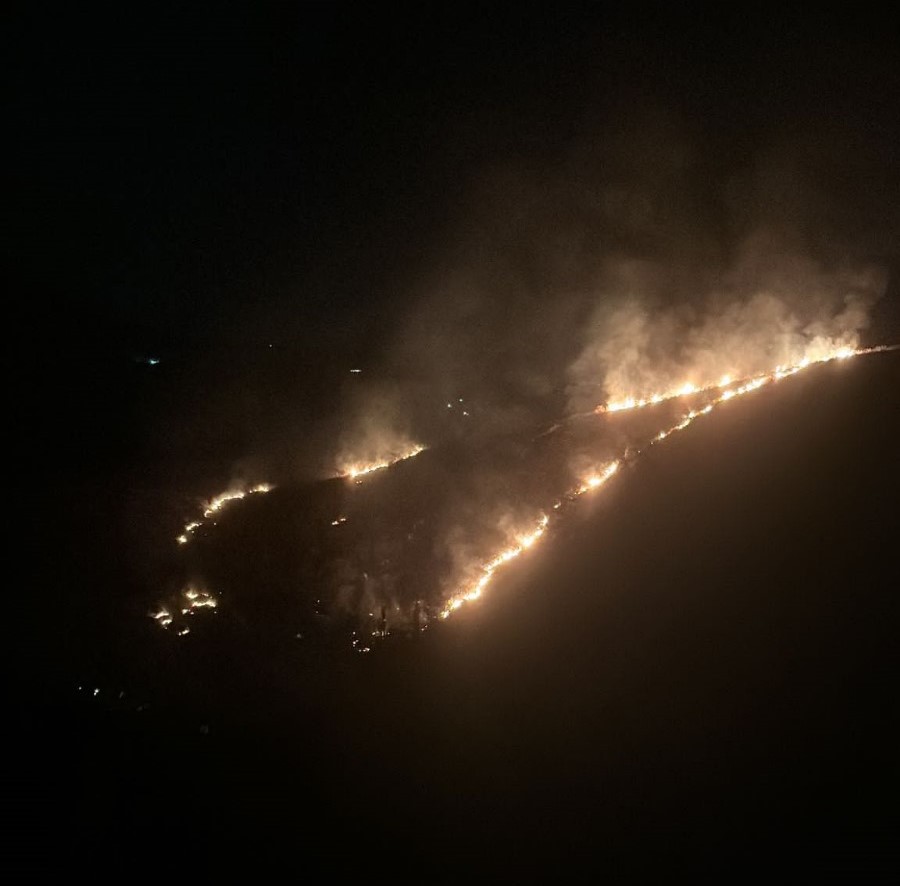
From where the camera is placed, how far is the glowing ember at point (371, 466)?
7.17 m

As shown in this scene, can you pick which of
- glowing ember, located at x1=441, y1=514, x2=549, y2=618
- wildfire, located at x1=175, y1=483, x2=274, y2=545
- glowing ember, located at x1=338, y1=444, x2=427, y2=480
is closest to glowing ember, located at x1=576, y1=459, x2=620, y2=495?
glowing ember, located at x1=441, y1=514, x2=549, y2=618

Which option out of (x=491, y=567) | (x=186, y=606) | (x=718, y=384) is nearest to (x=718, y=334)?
(x=718, y=384)

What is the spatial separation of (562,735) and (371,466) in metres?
3.80

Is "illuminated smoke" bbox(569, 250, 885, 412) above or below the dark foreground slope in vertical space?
above

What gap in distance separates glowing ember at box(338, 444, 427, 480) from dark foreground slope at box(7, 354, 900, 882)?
7.25 ft

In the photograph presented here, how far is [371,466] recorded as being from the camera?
727 cm

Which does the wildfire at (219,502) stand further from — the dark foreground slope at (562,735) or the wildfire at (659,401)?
the wildfire at (659,401)

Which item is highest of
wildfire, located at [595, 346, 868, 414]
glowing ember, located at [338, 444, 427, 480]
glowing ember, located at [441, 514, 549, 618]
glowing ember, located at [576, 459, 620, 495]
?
wildfire, located at [595, 346, 868, 414]

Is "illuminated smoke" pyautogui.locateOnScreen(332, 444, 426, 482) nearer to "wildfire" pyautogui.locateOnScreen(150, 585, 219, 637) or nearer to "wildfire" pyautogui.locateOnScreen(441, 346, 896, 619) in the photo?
"wildfire" pyautogui.locateOnScreen(441, 346, 896, 619)

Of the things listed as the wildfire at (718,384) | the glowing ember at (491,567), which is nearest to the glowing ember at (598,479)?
the glowing ember at (491,567)

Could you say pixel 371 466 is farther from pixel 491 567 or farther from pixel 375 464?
pixel 491 567

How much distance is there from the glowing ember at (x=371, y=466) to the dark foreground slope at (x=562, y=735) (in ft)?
7.25

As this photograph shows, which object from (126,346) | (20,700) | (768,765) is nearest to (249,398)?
(126,346)

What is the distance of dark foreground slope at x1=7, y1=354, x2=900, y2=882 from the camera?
354 centimetres
